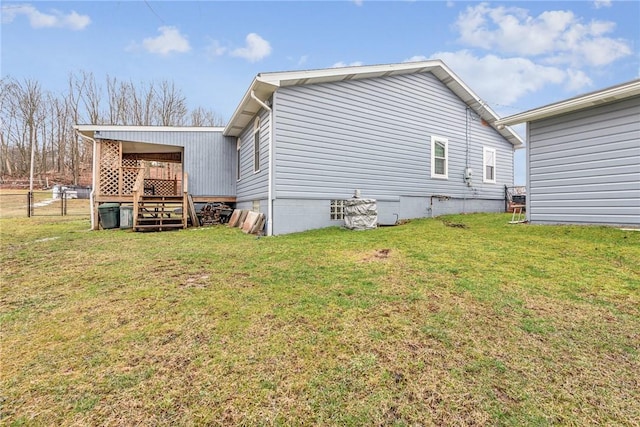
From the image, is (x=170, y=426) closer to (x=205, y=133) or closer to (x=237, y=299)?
(x=237, y=299)

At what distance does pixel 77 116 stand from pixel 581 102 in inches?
1581

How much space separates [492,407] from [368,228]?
6.21 m

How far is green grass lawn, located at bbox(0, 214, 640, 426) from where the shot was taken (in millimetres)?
1701

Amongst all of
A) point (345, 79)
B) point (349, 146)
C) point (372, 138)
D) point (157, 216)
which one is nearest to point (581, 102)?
point (372, 138)

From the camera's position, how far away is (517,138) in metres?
12.6

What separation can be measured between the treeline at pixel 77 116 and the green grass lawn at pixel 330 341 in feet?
100

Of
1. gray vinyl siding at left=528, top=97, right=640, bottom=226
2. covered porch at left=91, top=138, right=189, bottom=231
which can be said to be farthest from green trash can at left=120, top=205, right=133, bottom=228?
gray vinyl siding at left=528, top=97, right=640, bottom=226

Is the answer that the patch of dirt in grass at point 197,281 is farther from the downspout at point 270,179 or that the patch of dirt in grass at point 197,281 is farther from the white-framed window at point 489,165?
the white-framed window at point 489,165

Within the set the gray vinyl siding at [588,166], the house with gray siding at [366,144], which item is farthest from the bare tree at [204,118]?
the gray vinyl siding at [588,166]

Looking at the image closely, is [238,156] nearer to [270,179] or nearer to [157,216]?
[157,216]

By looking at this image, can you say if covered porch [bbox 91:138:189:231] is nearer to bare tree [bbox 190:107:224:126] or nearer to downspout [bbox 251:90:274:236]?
downspout [bbox 251:90:274:236]

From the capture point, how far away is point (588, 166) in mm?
6699

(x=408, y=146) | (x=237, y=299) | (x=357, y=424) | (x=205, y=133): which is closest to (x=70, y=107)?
(x=205, y=133)

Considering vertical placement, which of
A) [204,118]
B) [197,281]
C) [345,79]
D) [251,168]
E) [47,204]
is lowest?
[197,281]
